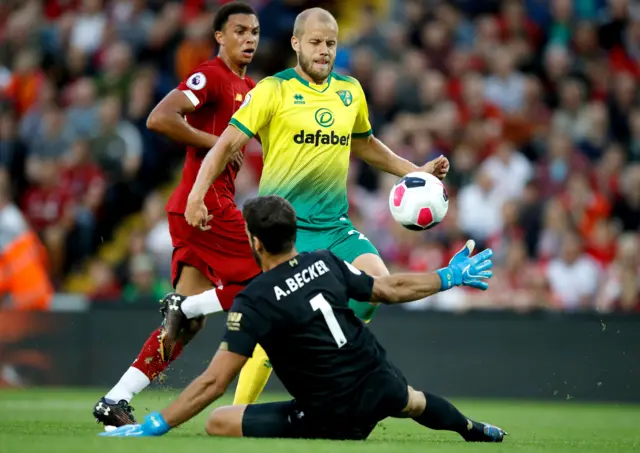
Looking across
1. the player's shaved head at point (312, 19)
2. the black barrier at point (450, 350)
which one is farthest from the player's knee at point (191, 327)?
the black barrier at point (450, 350)

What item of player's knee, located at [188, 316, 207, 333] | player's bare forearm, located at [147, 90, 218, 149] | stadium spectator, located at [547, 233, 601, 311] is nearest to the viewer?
player's bare forearm, located at [147, 90, 218, 149]

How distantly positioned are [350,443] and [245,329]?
96cm

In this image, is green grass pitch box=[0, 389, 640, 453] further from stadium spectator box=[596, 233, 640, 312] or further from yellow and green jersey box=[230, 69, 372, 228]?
yellow and green jersey box=[230, 69, 372, 228]

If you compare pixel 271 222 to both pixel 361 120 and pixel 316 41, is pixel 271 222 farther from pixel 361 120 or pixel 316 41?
pixel 361 120

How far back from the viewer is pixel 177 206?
8.96 meters

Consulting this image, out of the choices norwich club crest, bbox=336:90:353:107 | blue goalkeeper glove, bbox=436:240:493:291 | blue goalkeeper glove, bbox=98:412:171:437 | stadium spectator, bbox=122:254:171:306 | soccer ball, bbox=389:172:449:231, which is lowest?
stadium spectator, bbox=122:254:171:306

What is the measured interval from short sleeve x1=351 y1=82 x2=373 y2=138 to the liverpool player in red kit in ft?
2.96

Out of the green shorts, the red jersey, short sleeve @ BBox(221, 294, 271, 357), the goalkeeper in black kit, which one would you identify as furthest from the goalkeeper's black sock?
the red jersey

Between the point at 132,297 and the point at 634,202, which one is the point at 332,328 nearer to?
the point at 132,297

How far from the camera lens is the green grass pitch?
673cm

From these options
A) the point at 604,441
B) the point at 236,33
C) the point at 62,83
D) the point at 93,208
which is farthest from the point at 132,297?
the point at 604,441

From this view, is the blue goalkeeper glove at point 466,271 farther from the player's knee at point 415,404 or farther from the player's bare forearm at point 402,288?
the player's knee at point 415,404

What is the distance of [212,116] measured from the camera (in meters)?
8.96

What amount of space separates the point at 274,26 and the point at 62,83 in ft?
10.8
